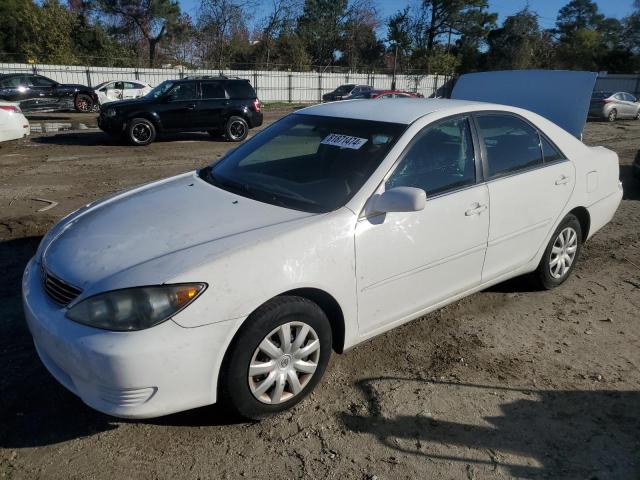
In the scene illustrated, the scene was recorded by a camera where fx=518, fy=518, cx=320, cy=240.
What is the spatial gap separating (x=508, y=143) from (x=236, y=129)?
1193cm

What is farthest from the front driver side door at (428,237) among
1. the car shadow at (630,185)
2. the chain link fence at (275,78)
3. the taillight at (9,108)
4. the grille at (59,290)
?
the chain link fence at (275,78)

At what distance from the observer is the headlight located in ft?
7.61

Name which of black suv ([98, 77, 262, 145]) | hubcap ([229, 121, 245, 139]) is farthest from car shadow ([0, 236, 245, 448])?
hubcap ([229, 121, 245, 139])

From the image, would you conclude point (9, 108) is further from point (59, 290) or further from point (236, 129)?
point (59, 290)

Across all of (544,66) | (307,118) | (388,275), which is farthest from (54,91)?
(544,66)

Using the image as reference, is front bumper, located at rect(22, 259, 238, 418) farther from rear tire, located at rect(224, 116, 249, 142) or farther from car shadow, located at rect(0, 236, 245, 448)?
rear tire, located at rect(224, 116, 249, 142)

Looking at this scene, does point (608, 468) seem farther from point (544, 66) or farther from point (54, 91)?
point (544, 66)

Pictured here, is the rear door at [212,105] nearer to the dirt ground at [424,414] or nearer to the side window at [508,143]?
the dirt ground at [424,414]

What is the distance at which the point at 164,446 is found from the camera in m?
2.60

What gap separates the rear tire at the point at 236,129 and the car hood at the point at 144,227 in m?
11.6

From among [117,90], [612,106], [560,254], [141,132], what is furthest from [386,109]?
[612,106]

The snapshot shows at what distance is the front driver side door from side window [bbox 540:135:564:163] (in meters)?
0.85

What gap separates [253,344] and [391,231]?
1.03 meters

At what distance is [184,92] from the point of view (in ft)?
45.9
